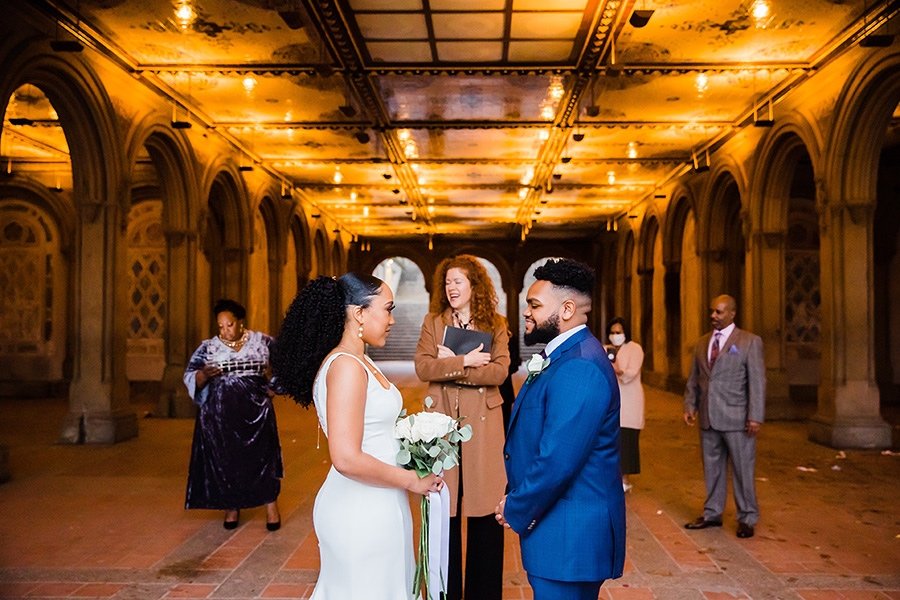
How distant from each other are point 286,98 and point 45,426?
231 inches

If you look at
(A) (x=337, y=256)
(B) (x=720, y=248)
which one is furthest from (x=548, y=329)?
(A) (x=337, y=256)

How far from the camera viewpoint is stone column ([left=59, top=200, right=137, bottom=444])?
9500 millimetres

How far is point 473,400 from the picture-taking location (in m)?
3.53

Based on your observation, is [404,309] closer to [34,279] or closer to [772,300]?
[34,279]

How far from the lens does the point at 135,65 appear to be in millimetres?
9734

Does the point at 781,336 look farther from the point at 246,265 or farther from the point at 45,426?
the point at 45,426

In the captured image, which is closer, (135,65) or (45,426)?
(135,65)

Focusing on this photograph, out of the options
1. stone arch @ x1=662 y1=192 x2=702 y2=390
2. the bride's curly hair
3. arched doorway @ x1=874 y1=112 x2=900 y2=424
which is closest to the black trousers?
the bride's curly hair

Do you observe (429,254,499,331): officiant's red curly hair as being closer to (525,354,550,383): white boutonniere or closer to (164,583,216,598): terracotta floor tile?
(525,354,550,383): white boutonniere

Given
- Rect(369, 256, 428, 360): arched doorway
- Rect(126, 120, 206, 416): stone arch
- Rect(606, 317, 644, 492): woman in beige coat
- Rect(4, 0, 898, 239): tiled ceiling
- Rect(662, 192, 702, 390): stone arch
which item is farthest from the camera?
Rect(369, 256, 428, 360): arched doorway

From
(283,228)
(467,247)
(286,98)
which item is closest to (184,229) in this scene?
(286,98)

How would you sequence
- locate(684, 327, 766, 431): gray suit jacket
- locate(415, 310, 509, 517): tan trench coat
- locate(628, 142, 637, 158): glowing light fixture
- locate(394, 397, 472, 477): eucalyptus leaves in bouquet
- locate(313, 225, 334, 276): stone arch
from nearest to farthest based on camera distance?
locate(394, 397, 472, 477): eucalyptus leaves in bouquet → locate(415, 310, 509, 517): tan trench coat → locate(684, 327, 766, 431): gray suit jacket → locate(628, 142, 637, 158): glowing light fixture → locate(313, 225, 334, 276): stone arch

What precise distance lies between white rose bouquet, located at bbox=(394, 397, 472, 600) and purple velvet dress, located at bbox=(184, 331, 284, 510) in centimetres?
316

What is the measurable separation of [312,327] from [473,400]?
52.0 inches
